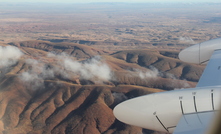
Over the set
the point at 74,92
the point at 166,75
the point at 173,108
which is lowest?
the point at 166,75

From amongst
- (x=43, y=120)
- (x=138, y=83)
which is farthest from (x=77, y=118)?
(x=138, y=83)

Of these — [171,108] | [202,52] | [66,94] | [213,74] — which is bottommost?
[66,94]

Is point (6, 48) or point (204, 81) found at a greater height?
point (204, 81)

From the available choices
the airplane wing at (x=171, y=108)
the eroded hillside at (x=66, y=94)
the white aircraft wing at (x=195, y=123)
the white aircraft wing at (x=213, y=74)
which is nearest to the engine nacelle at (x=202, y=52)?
the white aircraft wing at (x=213, y=74)

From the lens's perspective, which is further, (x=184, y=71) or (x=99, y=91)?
(x=184, y=71)

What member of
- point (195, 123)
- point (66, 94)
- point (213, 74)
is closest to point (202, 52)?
point (213, 74)

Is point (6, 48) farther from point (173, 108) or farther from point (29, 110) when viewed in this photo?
point (173, 108)

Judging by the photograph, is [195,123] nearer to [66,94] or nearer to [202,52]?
[202,52]

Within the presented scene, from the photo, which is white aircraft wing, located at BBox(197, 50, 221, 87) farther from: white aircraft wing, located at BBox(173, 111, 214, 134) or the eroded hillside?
the eroded hillside

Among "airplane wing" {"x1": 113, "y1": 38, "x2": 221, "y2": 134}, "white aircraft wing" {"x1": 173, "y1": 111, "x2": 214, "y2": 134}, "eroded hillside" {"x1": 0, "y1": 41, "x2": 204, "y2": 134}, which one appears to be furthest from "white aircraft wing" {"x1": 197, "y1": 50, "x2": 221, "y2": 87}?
"eroded hillside" {"x1": 0, "y1": 41, "x2": 204, "y2": 134}
